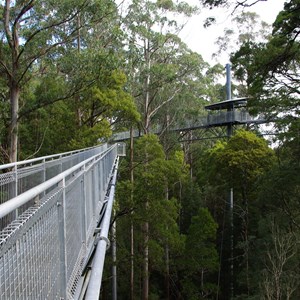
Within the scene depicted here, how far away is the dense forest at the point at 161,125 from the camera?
37.2 ft

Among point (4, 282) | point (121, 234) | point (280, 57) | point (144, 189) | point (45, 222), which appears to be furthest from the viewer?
point (121, 234)

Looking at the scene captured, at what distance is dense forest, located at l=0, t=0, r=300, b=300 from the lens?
11.3 metres

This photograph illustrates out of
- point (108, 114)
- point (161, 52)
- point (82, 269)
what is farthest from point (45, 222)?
point (161, 52)

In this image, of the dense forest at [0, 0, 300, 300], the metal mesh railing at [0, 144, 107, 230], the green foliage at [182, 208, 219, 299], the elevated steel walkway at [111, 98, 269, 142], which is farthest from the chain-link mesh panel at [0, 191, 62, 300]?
the elevated steel walkway at [111, 98, 269, 142]

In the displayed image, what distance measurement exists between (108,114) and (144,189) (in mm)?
3725

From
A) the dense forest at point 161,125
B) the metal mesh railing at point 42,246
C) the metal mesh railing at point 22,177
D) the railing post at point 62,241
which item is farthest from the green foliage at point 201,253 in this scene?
the railing post at point 62,241

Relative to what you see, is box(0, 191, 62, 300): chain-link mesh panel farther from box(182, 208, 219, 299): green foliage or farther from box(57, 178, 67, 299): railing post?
box(182, 208, 219, 299): green foliage

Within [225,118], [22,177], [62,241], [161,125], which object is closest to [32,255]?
[62,241]

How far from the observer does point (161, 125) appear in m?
28.3

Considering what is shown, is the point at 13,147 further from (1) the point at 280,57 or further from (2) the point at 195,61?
(2) the point at 195,61

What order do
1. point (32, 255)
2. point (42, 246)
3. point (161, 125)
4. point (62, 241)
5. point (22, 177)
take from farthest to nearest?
1. point (161, 125)
2. point (22, 177)
3. point (62, 241)
4. point (42, 246)
5. point (32, 255)

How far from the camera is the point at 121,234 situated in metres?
21.2

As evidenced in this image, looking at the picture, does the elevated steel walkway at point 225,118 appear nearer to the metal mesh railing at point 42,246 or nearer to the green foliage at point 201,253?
the green foliage at point 201,253

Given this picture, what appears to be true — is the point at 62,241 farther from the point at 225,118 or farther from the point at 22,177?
the point at 225,118
